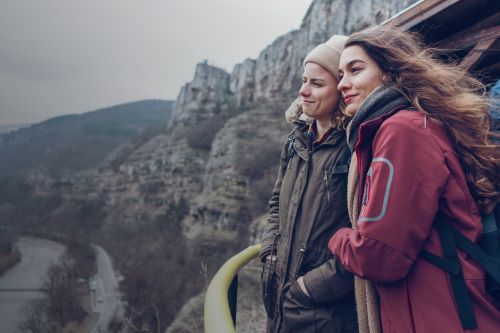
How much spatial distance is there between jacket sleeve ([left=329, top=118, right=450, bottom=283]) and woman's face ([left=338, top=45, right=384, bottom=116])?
0.98ft

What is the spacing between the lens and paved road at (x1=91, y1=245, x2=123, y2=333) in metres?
23.6

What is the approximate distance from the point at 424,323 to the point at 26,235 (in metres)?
59.0

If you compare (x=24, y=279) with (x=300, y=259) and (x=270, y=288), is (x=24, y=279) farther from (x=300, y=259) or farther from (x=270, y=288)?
(x=300, y=259)

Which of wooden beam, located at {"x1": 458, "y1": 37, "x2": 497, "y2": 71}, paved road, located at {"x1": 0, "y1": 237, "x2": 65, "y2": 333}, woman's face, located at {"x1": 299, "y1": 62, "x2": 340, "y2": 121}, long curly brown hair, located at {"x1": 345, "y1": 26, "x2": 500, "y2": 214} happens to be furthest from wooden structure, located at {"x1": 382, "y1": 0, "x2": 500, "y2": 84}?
paved road, located at {"x1": 0, "y1": 237, "x2": 65, "y2": 333}

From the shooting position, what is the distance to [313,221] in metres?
1.51

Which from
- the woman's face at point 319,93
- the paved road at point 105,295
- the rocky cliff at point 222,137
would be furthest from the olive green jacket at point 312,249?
the paved road at point 105,295

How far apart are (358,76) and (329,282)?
0.82 m

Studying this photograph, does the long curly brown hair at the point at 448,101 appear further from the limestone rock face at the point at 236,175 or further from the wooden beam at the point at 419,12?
the limestone rock face at the point at 236,175

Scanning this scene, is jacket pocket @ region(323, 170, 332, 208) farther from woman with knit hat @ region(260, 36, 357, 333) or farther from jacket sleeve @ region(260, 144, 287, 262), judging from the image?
jacket sleeve @ region(260, 144, 287, 262)

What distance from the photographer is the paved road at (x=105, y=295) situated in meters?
23.6

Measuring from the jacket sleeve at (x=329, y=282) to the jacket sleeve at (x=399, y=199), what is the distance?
302mm

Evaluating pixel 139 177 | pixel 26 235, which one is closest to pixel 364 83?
pixel 139 177

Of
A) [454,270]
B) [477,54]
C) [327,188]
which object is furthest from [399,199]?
[477,54]

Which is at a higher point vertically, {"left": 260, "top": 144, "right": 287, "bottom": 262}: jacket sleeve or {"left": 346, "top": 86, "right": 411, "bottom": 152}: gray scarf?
{"left": 346, "top": 86, "right": 411, "bottom": 152}: gray scarf
